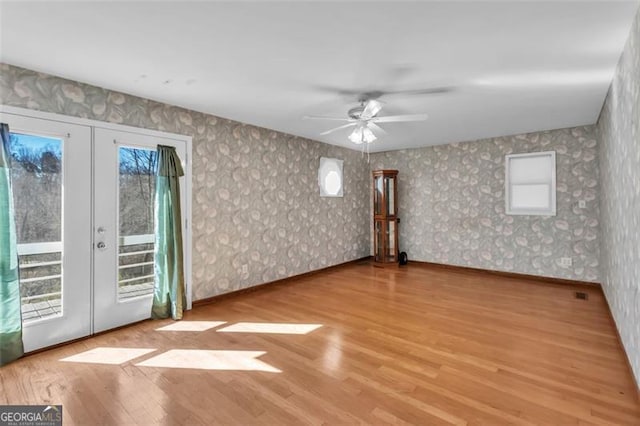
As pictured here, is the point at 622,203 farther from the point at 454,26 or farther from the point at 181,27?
the point at 181,27

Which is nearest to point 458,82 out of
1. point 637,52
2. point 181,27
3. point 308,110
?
point 637,52

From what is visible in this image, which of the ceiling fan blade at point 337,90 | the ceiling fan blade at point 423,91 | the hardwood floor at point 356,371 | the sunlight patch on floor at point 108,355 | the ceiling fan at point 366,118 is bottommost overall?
the hardwood floor at point 356,371

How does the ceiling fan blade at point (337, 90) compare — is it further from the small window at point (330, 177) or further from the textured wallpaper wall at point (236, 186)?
the small window at point (330, 177)

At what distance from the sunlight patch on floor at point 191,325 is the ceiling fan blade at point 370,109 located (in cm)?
281

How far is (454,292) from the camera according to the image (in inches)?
179

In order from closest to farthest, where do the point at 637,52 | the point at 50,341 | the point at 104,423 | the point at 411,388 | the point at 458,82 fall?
the point at 104,423
the point at 637,52
the point at 411,388
the point at 50,341
the point at 458,82

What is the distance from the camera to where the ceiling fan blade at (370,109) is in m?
3.18

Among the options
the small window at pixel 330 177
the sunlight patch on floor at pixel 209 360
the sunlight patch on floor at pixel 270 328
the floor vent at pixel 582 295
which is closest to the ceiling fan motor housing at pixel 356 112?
the small window at pixel 330 177

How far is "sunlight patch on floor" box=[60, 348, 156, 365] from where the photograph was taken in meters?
2.58

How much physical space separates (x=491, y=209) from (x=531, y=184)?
2.44 ft

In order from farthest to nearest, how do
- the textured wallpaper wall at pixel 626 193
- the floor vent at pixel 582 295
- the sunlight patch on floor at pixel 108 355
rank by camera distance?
1. the floor vent at pixel 582 295
2. the sunlight patch on floor at pixel 108 355
3. the textured wallpaper wall at pixel 626 193

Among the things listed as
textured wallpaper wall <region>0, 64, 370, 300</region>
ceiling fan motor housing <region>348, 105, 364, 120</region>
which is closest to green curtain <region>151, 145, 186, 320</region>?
textured wallpaper wall <region>0, 64, 370, 300</region>

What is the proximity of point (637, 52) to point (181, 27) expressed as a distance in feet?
9.94

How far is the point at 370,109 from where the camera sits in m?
3.26
